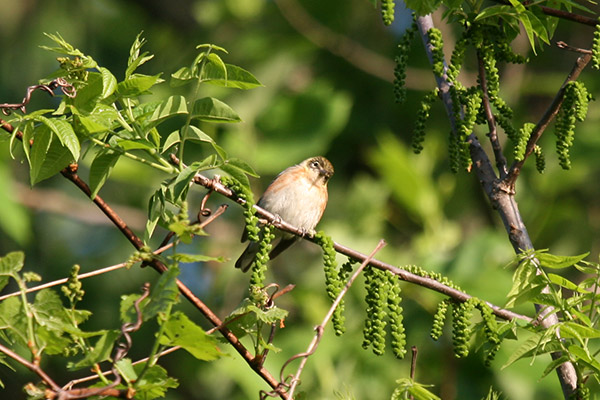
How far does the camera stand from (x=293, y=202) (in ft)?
18.6

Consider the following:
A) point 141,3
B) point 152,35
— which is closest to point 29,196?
point 152,35

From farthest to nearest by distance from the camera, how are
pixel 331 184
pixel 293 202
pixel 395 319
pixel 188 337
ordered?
pixel 331 184, pixel 293 202, pixel 395 319, pixel 188 337

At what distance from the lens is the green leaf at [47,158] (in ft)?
7.01

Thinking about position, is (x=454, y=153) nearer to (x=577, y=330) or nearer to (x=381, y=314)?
(x=381, y=314)

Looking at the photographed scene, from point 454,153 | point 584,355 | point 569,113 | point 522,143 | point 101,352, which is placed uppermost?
point 569,113

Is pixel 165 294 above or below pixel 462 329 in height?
above

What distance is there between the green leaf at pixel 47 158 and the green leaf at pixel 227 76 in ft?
1.46

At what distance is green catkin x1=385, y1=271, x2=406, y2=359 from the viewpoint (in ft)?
7.73

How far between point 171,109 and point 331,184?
6.34 metres

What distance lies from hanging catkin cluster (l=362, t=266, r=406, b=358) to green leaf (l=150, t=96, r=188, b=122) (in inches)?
31.2

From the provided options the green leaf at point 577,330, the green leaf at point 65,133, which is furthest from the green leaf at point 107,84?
the green leaf at point 577,330

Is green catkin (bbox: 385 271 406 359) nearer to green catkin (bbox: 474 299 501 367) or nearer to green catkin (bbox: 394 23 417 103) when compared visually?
green catkin (bbox: 474 299 501 367)

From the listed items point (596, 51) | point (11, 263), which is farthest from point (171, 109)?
point (596, 51)

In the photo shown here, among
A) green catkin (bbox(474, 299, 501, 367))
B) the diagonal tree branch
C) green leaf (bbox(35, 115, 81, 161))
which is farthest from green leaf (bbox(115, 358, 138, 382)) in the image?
the diagonal tree branch
